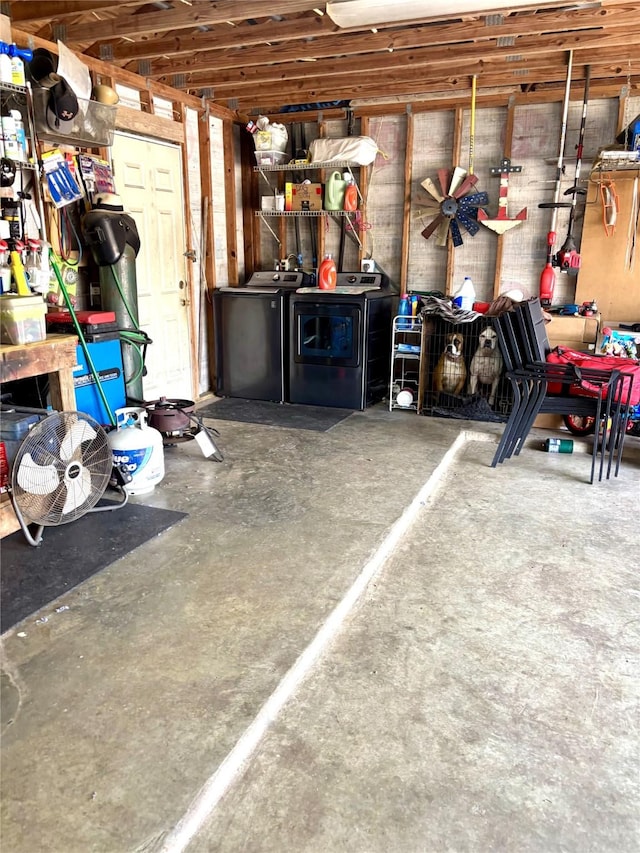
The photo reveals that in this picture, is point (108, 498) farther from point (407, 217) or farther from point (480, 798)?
point (407, 217)

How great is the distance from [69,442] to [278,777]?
179 centimetres

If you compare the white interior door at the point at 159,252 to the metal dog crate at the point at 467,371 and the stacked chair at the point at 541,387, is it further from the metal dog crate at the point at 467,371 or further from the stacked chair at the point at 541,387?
the stacked chair at the point at 541,387

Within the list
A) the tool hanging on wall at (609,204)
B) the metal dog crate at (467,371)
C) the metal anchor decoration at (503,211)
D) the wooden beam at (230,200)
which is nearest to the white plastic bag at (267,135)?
the wooden beam at (230,200)

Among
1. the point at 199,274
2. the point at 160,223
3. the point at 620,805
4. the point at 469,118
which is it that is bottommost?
the point at 620,805

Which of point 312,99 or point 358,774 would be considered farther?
point 312,99

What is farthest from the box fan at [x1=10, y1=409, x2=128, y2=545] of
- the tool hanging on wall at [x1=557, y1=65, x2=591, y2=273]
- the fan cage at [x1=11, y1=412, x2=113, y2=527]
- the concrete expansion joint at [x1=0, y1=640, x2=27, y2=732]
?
the tool hanging on wall at [x1=557, y1=65, x2=591, y2=273]

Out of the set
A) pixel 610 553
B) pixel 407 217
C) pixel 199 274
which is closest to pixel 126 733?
pixel 610 553

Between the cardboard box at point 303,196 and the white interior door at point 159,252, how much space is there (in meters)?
1.04

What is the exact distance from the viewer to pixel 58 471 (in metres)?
2.87

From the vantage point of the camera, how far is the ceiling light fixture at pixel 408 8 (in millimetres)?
3242

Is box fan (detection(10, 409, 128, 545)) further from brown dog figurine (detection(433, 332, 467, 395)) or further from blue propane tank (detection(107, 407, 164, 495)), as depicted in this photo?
brown dog figurine (detection(433, 332, 467, 395))

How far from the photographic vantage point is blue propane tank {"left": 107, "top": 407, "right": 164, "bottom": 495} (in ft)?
11.1

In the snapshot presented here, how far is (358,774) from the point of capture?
68.1 inches

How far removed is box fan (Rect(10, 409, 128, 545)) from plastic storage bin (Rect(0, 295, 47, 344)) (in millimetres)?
351
